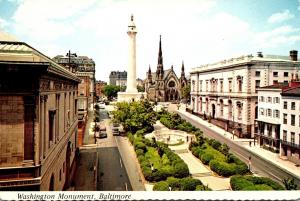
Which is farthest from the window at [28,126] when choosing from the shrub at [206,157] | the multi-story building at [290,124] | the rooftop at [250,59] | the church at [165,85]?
the church at [165,85]

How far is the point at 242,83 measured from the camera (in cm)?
4503

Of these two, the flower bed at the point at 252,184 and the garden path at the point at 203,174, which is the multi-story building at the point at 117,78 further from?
the flower bed at the point at 252,184

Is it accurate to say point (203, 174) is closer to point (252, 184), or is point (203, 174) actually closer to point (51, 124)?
point (252, 184)

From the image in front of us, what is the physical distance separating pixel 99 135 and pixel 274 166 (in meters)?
23.7

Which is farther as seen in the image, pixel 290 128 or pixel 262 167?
pixel 290 128

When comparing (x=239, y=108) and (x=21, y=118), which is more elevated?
(x=21, y=118)

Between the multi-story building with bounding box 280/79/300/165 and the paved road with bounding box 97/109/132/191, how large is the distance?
1869 centimetres

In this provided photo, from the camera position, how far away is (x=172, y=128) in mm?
43688

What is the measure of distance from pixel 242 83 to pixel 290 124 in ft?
49.9

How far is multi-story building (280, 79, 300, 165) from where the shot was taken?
97.0 feet

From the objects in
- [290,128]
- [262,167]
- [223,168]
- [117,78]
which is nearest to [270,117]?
[290,128]

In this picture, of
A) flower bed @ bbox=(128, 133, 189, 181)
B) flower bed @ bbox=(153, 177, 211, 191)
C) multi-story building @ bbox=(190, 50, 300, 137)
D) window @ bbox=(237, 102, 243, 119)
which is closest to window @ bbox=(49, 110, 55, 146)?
flower bed @ bbox=(153, 177, 211, 191)

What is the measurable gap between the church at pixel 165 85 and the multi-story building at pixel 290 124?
79108mm

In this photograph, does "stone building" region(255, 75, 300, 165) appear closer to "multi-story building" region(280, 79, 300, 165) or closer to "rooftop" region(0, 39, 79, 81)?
"multi-story building" region(280, 79, 300, 165)
